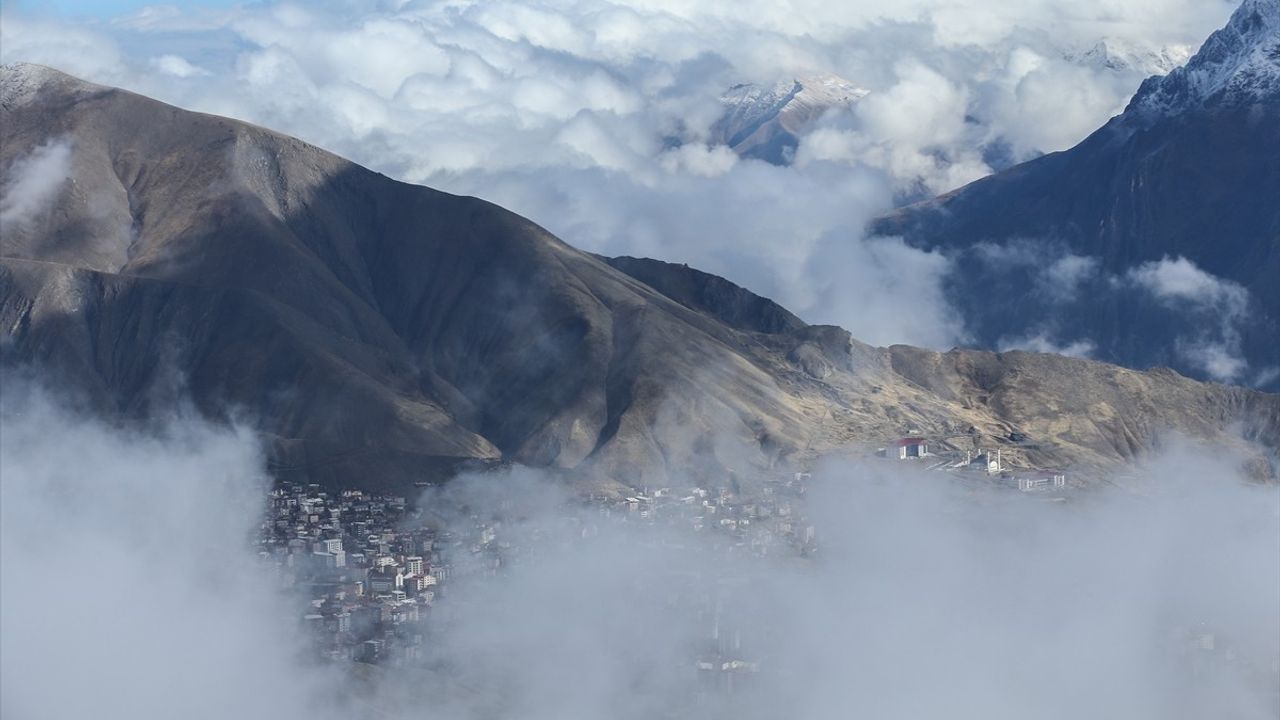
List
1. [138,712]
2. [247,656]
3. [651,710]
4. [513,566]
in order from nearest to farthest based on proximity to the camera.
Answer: [138,712] → [247,656] → [651,710] → [513,566]

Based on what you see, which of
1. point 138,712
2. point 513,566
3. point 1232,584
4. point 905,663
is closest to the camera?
point 138,712

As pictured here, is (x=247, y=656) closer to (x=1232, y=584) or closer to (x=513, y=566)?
(x=513, y=566)

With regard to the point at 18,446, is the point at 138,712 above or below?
below

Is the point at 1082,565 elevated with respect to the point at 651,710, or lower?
elevated

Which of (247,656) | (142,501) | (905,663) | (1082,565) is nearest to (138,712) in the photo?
(247,656)

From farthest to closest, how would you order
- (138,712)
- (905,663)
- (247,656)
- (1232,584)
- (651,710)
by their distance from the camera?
1. (1232,584)
2. (905,663)
3. (651,710)
4. (247,656)
5. (138,712)

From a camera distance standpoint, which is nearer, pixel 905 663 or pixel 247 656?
pixel 247 656

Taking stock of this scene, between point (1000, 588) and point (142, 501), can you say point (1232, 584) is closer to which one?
point (1000, 588)

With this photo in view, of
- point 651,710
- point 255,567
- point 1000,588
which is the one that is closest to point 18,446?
point 255,567

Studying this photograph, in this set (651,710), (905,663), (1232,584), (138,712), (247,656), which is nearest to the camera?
(138,712)
